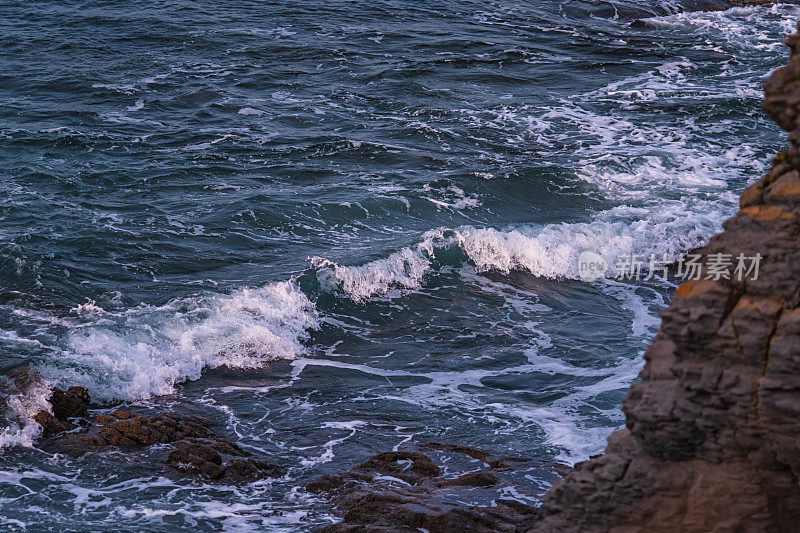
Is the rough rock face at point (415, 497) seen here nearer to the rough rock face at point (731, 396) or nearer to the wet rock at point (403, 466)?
the wet rock at point (403, 466)

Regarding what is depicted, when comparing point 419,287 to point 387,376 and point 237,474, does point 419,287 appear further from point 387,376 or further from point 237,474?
point 237,474

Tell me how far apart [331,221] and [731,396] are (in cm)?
1172

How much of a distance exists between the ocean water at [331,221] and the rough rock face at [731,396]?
8.43 feet

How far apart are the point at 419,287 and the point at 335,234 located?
2143mm

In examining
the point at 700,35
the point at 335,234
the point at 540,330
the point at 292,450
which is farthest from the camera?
the point at 700,35

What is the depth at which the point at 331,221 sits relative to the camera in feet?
54.8

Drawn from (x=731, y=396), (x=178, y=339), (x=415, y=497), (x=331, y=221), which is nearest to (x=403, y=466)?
(x=415, y=497)

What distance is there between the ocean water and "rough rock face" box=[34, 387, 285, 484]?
0.75 feet

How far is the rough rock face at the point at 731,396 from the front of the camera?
5312 mm

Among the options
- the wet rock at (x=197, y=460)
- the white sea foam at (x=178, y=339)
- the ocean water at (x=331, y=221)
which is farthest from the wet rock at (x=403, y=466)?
the white sea foam at (x=178, y=339)

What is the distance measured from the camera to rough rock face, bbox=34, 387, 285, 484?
9250 millimetres

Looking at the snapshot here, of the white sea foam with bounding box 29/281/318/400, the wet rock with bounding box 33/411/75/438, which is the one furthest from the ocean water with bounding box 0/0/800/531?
the wet rock with bounding box 33/411/75/438

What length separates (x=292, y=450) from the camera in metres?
9.96

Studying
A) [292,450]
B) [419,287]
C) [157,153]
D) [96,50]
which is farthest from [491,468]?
[96,50]
